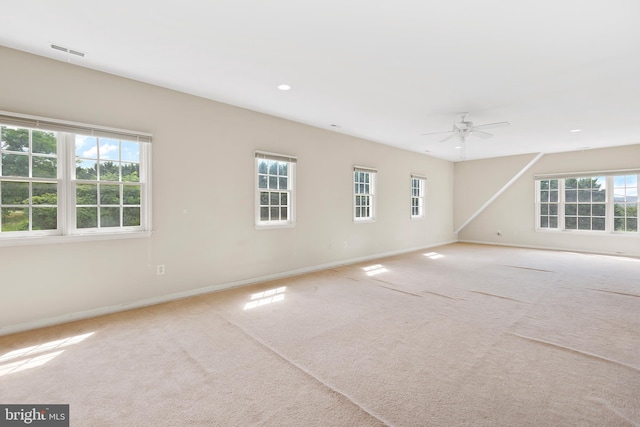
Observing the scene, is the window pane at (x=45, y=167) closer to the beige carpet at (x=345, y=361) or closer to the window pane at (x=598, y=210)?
the beige carpet at (x=345, y=361)

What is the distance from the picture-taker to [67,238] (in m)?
3.15

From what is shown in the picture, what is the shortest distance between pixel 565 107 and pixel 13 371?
6863 mm

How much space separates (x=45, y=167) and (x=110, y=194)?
612 millimetres

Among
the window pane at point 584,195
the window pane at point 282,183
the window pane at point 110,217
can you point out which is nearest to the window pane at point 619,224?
the window pane at point 584,195

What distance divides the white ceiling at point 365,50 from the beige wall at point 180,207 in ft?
0.87

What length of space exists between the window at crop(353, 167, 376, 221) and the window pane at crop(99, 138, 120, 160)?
418cm

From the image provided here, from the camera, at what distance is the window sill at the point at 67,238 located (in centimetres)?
287

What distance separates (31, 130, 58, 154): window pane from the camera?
3.05 metres

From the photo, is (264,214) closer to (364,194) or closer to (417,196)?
(364,194)

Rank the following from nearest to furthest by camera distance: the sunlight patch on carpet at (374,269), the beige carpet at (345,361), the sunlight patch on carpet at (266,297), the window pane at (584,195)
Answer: the beige carpet at (345,361) → the sunlight patch on carpet at (266,297) → the sunlight patch on carpet at (374,269) → the window pane at (584,195)

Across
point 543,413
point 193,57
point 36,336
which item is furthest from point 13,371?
point 543,413

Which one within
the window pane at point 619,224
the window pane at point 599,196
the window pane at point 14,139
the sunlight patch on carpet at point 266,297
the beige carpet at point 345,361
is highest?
the window pane at point 14,139

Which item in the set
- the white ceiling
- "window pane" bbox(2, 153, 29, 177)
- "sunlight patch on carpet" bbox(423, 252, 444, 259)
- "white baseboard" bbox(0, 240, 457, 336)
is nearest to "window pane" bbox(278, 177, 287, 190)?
the white ceiling

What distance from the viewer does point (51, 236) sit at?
10.1 ft
